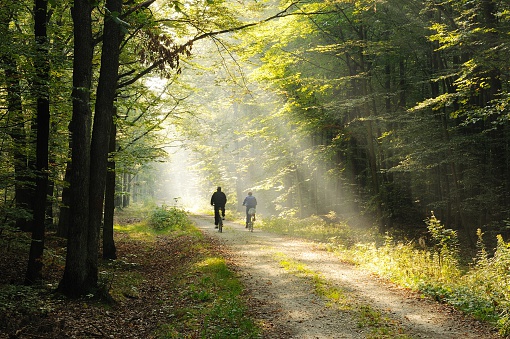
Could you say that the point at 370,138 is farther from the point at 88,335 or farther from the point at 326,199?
the point at 88,335

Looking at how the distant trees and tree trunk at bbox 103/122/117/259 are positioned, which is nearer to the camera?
tree trunk at bbox 103/122/117/259

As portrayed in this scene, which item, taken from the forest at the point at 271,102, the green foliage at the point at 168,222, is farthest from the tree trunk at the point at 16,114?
the green foliage at the point at 168,222

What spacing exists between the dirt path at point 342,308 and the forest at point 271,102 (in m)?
4.25

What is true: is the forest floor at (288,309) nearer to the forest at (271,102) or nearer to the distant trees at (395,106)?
the forest at (271,102)

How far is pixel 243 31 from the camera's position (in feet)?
34.4

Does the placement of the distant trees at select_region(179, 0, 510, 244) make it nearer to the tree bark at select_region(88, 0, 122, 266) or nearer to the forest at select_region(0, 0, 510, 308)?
the forest at select_region(0, 0, 510, 308)

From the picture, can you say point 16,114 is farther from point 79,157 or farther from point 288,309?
point 288,309

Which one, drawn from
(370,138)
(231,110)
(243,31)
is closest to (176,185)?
(231,110)

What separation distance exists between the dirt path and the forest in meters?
4.25

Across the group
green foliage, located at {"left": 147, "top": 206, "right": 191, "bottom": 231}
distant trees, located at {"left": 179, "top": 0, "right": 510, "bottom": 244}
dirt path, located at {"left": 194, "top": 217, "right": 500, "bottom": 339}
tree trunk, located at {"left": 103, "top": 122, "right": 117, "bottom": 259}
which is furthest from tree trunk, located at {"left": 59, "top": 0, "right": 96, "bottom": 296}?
green foliage, located at {"left": 147, "top": 206, "right": 191, "bottom": 231}

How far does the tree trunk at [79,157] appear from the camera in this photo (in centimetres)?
799

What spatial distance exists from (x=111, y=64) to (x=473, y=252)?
55.1 ft

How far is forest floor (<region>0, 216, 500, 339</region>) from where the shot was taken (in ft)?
21.7

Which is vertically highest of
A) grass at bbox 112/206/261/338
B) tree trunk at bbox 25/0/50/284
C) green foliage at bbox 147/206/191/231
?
tree trunk at bbox 25/0/50/284
